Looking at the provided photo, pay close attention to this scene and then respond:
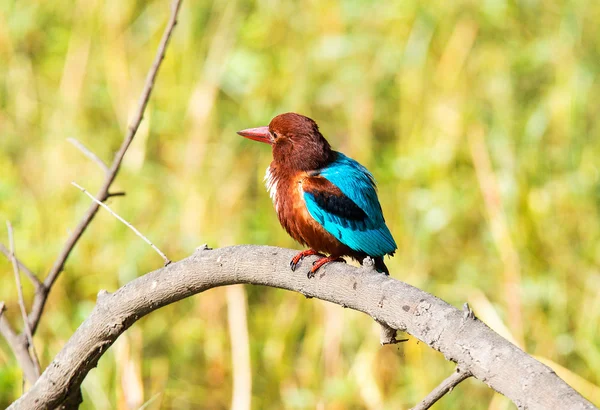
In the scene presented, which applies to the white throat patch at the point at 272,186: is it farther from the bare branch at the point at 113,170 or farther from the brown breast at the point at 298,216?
the bare branch at the point at 113,170

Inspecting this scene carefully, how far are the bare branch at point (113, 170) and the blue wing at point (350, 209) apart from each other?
50cm

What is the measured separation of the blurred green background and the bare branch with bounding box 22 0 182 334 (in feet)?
2.77

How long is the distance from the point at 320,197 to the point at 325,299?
570 millimetres

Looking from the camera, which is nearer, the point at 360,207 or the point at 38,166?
the point at 360,207

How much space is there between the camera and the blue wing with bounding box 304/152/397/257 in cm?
230

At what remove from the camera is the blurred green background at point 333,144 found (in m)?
3.54

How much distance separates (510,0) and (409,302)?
3665mm

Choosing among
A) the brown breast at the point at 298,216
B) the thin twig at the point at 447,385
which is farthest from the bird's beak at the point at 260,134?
the thin twig at the point at 447,385

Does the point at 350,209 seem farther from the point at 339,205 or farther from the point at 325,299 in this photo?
the point at 325,299

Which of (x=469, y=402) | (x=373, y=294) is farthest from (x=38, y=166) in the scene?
(x=373, y=294)

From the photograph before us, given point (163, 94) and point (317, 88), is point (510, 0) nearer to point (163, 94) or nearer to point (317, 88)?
point (317, 88)

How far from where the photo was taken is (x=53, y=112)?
4.63 metres

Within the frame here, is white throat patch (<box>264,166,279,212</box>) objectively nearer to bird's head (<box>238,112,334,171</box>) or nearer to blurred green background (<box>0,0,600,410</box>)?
bird's head (<box>238,112,334,171</box>)

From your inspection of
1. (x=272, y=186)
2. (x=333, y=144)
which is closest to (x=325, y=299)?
Result: (x=272, y=186)
